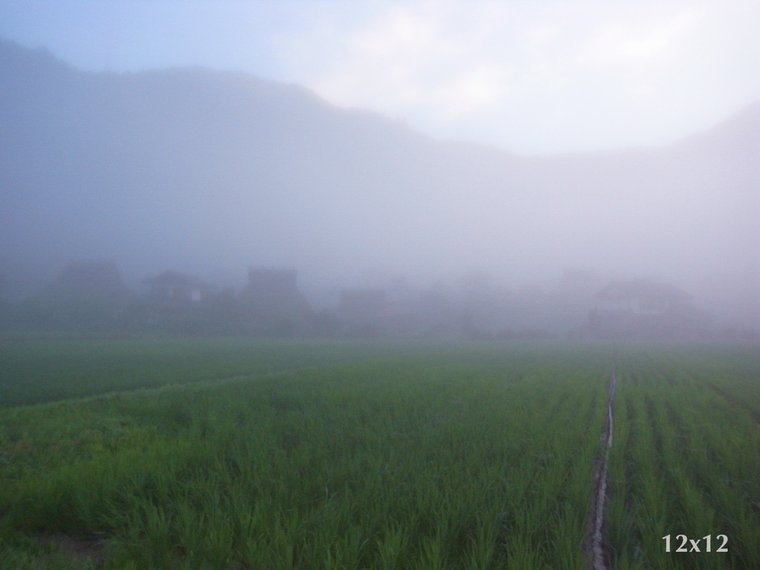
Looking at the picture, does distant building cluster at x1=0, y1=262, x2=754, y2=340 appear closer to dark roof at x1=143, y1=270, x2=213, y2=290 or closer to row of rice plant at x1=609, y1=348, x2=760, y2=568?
dark roof at x1=143, y1=270, x2=213, y2=290

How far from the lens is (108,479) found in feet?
16.7

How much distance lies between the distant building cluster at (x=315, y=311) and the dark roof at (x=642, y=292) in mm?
105

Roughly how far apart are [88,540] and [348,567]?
8.22ft

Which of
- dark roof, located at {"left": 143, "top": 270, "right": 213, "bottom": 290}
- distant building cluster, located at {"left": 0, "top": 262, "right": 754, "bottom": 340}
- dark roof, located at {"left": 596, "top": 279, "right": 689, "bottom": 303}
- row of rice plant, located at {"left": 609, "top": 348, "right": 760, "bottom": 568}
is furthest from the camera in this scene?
dark roof, located at {"left": 596, "top": 279, "right": 689, "bottom": 303}

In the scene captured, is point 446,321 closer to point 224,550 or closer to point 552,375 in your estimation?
point 552,375

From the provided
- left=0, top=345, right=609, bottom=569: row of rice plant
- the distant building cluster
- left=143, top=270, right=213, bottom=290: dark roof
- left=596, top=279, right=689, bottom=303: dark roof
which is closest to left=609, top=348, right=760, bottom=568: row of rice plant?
left=0, top=345, right=609, bottom=569: row of rice plant

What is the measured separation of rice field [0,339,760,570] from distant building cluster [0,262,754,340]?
119ft

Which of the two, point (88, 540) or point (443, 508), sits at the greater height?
point (443, 508)

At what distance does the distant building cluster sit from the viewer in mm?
44062

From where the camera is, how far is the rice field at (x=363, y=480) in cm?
366

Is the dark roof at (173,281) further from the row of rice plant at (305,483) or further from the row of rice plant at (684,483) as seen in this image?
the row of rice plant at (684,483)

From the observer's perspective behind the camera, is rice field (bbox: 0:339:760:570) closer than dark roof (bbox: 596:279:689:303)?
Yes

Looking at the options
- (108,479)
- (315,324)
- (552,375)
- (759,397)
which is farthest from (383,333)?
(108,479)

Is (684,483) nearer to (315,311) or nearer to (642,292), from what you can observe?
(315,311)
